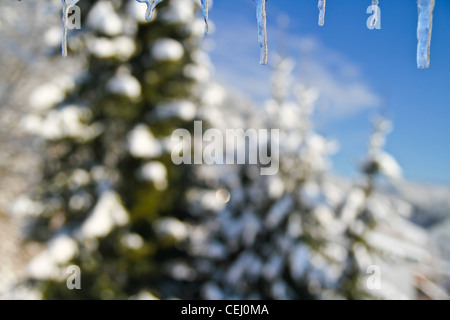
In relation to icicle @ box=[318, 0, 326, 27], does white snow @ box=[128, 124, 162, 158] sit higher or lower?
higher

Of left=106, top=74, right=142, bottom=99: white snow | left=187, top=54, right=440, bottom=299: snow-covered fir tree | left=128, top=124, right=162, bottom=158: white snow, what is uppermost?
left=106, top=74, right=142, bottom=99: white snow

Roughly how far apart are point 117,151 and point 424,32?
294 inches

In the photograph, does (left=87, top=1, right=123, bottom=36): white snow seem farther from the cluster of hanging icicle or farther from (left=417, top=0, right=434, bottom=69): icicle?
(left=417, top=0, right=434, bottom=69): icicle

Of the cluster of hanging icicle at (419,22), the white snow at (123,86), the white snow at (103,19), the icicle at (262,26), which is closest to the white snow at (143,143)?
the white snow at (123,86)

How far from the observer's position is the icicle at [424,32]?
1355mm

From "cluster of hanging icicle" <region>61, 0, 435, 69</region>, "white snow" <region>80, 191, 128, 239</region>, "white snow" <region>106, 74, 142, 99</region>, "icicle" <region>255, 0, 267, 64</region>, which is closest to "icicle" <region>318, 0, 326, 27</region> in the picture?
"cluster of hanging icicle" <region>61, 0, 435, 69</region>

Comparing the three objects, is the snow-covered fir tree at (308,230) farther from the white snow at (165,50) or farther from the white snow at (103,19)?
the white snow at (103,19)

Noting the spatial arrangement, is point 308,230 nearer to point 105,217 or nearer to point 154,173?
point 154,173

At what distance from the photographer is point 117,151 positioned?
25.9 ft

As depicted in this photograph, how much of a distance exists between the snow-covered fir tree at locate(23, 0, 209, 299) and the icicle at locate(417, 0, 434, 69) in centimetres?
674

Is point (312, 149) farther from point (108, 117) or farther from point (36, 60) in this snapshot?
point (36, 60)

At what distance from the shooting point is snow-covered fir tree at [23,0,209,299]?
7.04 m

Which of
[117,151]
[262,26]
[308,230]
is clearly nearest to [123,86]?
[117,151]
